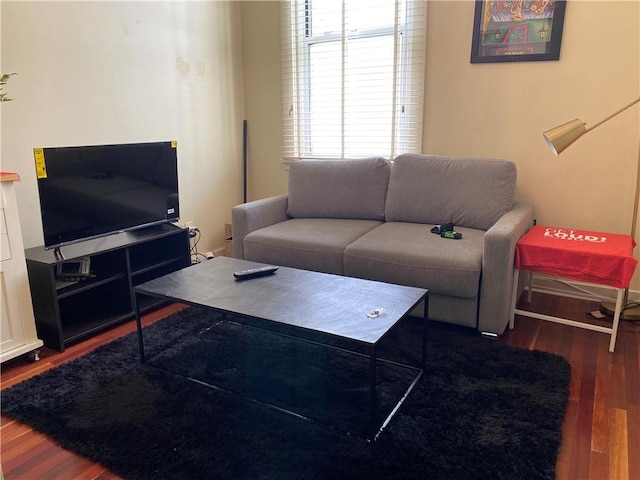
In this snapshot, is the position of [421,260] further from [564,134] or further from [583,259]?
[564,134]

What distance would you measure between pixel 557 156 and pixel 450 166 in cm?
67

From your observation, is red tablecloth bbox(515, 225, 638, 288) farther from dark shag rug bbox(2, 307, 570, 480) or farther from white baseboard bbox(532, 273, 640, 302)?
white baseboard bbox(532, 273, 640, 302)

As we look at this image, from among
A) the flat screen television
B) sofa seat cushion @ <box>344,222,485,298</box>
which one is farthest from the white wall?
sofa seat cushion @ <box>344,222,485,298</box>

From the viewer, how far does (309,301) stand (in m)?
1.95

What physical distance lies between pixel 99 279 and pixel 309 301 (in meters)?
1.33

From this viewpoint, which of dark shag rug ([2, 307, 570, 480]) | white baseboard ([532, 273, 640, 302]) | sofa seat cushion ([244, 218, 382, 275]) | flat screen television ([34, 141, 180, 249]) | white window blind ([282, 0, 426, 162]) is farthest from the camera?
white window blind ([282, 0, 426, 162])

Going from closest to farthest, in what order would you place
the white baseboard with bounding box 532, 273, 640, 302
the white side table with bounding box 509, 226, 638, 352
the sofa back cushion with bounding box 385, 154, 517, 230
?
the white side table with bounding box 509, 226, 638, 352
the sofa back cushion with bounding box 385, 154, 517, 230
the white baseboard with bounding box 532, 273, 640, 302

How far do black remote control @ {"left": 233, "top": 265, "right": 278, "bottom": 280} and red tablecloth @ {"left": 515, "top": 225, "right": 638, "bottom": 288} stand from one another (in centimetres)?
126

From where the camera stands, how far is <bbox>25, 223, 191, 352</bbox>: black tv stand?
7.78 ft

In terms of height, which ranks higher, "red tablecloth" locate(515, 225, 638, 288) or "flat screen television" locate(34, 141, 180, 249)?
"flat screen television" locate(34, 141, 180, 249)

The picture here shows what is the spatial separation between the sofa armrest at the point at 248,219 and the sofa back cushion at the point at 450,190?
805 millimetres

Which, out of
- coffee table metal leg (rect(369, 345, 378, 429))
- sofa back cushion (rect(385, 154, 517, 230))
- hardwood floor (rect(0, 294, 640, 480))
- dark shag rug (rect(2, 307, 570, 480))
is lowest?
hardwood floor (rect(0, 294, 640, 480))

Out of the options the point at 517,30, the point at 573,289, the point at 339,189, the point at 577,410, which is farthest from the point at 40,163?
the point at 573,289

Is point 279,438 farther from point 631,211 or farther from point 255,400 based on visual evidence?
point 631,211
